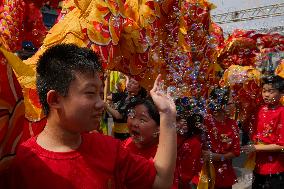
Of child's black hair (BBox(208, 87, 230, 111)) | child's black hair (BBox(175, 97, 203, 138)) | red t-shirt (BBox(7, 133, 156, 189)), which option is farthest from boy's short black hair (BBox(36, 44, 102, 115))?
child's black hair (BBox(208, 87, 230, 111))

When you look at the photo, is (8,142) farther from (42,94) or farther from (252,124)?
(252,124)

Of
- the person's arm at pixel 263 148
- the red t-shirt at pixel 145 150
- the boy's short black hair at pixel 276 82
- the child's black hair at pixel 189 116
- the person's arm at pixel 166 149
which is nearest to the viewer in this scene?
the person's arm at pixel 166 149

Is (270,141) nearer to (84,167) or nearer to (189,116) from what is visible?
(189,116)

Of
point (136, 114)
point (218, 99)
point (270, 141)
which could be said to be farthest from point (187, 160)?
point (270, 141)

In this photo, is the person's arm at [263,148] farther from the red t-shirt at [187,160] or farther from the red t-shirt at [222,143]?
the red t-shirt at [187,160]

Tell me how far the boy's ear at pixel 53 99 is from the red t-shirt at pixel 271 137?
2463 mm

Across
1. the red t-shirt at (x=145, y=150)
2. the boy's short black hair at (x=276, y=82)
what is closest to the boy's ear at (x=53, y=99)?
the red t-shirt at (x=145, y=150)

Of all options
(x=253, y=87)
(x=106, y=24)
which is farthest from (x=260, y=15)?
(x=106, y=24)

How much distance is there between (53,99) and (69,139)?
134 mm

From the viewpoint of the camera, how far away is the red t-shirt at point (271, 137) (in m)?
3.30

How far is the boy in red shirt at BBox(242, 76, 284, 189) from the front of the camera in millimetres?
3293

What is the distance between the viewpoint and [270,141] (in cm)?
332

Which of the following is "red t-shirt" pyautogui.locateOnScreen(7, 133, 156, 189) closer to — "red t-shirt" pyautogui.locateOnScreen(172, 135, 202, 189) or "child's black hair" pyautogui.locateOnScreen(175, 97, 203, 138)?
"red t-shirt" pyautogui.locateOnScreen(172, 135, 202, 189)

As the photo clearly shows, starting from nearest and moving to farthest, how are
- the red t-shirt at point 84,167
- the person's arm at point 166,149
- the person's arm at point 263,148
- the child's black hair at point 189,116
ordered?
1. the red t-shirt at point 84,167
2. the person's arm at point 166,149
3. the child's black hair at point 189,116
4. the person's arm at point 263,148
